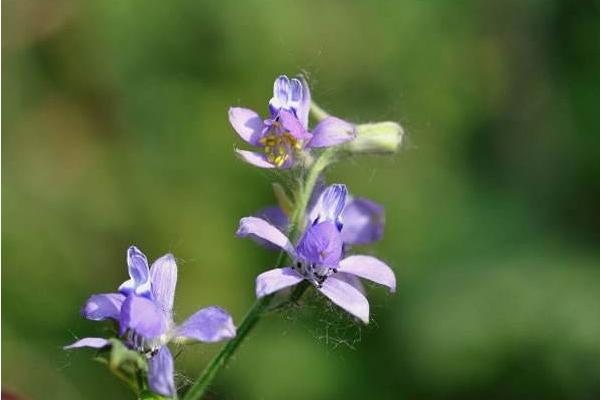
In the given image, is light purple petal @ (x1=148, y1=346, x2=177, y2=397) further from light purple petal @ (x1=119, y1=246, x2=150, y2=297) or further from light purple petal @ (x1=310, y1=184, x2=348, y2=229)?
light purple petal @ (x1=310, y1=184, x2=348, y2=229)

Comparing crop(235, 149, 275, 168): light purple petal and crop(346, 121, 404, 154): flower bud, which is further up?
crop(346, 121, 404, 154): flower bud

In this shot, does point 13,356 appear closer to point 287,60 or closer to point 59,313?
point 59,313

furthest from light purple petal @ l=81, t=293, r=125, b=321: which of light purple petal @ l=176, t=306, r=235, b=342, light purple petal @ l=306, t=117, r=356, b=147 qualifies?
light purple petal @ l=306, t=117, r=356, b=147

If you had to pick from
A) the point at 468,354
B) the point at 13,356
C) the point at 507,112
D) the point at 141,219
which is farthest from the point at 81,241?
the point at 507,112

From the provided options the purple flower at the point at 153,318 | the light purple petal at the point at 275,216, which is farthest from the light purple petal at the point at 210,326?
the light purple petal at the point at 275,216

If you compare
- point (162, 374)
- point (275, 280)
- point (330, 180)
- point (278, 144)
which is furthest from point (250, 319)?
point (330, 180)

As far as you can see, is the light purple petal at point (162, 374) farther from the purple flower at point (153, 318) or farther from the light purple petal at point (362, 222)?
the light purple petal at point (362, 222)

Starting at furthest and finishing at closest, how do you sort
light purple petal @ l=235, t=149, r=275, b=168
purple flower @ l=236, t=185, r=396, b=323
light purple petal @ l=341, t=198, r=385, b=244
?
light purple petal @ l=341, t=198, r=385, b=244 → light purple petal @ l=235, t=149, r=275, b=168 → purple flower @ l=236, t=185, r=396, b=323
